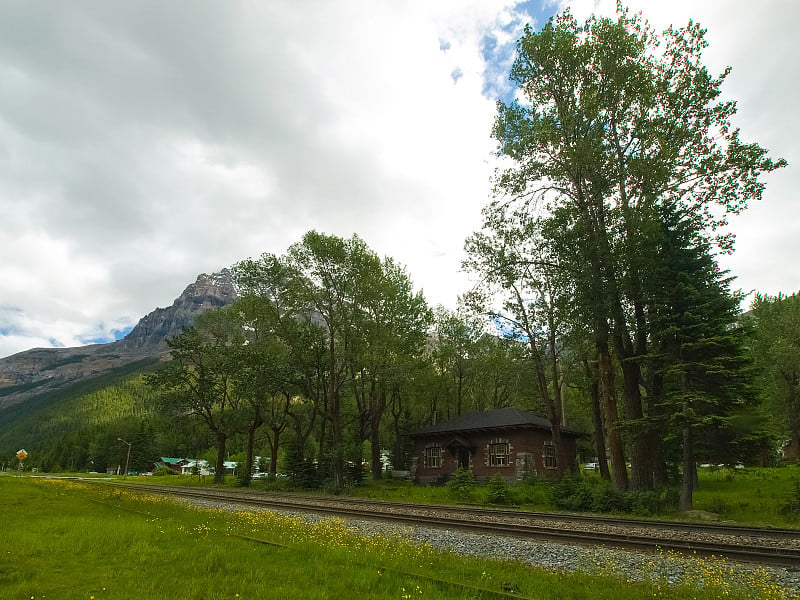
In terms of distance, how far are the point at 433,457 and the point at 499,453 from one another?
669cm

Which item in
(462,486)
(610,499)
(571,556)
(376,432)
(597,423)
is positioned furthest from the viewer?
(376,432)

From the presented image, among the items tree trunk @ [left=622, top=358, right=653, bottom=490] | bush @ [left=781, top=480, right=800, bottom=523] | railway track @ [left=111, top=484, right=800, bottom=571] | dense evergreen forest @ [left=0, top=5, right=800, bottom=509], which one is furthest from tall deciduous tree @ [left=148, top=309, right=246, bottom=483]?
bush @ [left=781, top=480, right=800, bottom=523]

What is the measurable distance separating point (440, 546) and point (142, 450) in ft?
329

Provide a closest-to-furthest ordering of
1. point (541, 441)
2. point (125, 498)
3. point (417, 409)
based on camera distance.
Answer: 1. point (125, 498)
2. point (541, 441)
3. point (417, 409)

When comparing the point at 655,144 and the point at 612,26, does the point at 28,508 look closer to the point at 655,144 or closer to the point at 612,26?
the point at 655,144

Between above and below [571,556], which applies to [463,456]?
above

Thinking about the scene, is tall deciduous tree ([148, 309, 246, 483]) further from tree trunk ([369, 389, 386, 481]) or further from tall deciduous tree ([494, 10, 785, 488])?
tall deciduous tree ([494, 10, 785, 488])

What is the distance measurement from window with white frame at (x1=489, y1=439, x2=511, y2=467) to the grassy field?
2503cm

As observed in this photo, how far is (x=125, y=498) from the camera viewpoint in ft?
71.1

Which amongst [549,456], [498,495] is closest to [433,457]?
[549,456]

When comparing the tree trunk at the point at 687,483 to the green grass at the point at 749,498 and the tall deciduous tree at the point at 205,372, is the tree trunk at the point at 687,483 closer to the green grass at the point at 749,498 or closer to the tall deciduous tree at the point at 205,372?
the green grass at the point at 749,498

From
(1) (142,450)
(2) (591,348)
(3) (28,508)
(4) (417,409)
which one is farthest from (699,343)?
(1) (142,450)

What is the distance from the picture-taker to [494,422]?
3606 cm

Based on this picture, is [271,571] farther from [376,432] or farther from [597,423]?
[376,432]
